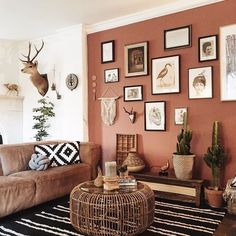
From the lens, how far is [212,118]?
351 cm

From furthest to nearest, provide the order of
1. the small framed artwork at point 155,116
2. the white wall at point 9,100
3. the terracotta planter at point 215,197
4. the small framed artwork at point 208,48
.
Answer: the white wall at point 9,100 < the small framed artwork at point 155,116 < the small framed artwork at point 208,48 < the terracotta planter at point 215,197

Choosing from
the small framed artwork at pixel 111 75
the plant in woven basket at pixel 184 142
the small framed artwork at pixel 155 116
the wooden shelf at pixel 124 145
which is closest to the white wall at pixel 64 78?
the small framed artwork at pixel 111 75

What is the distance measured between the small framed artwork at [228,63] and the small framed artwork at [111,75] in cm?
157

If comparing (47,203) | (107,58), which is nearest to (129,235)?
(47,203)

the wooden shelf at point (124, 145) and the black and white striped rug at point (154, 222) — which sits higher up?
the wooden shelf at point (124, 145)

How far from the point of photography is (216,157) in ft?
10.5

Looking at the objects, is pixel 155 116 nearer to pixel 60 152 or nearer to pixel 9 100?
pixel 60 152

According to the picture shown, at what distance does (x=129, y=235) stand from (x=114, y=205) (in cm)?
29

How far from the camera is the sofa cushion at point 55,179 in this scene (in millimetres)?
3211

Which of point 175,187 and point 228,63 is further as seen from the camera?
point 175,187

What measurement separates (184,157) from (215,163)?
0.36m

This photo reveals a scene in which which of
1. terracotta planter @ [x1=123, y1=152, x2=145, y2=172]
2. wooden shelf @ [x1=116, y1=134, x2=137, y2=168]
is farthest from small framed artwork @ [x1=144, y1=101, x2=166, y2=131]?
terracotta planter @ [x1=123, y1=152, x2=145, y2=172]

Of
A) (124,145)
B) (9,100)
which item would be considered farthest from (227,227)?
(9,100)

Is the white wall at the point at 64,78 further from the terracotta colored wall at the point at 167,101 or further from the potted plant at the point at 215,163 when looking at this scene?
the potted plant at the point at 215,163
